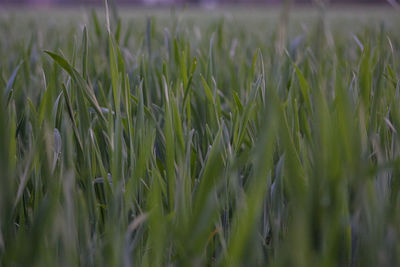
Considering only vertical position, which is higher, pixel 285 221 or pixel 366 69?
pixel 366 69

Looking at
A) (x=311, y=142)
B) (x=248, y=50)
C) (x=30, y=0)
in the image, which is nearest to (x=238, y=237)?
(x=311, y=142)

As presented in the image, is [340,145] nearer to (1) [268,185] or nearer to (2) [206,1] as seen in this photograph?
(1) [268,185]

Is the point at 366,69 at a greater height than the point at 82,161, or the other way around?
the point at 366,69

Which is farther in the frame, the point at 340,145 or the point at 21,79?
the point at 21,79

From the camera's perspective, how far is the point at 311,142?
1.33 ft

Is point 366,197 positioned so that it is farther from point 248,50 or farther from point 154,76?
point 248,50

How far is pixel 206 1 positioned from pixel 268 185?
64.7 feet

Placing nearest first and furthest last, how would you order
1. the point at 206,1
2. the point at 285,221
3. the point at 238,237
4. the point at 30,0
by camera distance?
the point at 238,237
the point at 285,221
the point at 30,0
the point at 206,1

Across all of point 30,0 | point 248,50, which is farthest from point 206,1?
point 248,50

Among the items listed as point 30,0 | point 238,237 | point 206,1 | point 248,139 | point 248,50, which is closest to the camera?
point 238,237

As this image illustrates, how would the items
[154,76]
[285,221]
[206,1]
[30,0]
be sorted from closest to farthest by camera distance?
[285,221]
[154,76]
[30,0]
[206,1]

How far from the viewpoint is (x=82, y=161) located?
392mm

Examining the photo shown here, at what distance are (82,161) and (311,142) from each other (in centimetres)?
27

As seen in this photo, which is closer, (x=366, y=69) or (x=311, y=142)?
(x=366, y=69)
